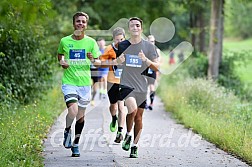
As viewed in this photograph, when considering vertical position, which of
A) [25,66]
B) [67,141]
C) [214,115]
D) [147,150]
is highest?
[25,66]

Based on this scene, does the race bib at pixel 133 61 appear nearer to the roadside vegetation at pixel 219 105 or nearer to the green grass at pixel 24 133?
the green grass at pixel 24 133

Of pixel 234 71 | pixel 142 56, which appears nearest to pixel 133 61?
pixel 142 56

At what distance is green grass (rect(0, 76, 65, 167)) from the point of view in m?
7.85

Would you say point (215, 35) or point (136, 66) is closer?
point (136, 66)

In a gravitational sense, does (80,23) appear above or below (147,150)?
above

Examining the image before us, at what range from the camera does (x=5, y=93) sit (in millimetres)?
13359

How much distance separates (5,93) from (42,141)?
3.36 meters

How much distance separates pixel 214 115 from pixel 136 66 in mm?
4998

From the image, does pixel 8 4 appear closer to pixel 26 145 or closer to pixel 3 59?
pixel 26 145

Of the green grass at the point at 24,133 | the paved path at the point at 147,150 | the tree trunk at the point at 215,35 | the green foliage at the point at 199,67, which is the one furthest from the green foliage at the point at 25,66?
the green foliage at the point at 199,67

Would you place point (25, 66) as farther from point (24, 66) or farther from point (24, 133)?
point (24, 133)

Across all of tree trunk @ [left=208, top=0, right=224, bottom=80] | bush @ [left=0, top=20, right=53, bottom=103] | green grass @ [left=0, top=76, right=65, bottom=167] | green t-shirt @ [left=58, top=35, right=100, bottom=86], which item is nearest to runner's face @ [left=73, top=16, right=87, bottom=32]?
green t-shirt @ [left=58, top=35, right=100, bottom=86]

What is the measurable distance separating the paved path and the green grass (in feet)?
0.69

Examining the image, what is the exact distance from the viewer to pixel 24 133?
376 inches
